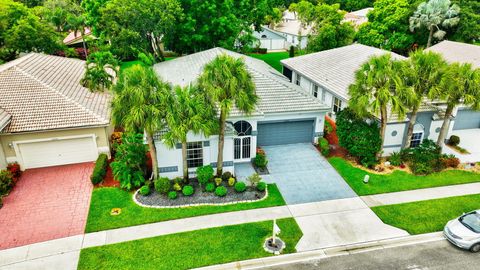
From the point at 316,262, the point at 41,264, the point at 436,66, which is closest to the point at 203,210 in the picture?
the point at 316,262

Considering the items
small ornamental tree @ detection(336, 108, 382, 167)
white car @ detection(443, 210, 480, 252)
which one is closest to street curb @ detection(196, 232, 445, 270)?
white car @ detection(443, 210, 480, 252)

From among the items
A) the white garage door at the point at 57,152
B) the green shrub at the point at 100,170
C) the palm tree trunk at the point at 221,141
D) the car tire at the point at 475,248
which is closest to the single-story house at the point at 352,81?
the car tire at the point at 475,248

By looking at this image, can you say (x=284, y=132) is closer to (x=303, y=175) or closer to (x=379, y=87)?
(x=303, y=175)

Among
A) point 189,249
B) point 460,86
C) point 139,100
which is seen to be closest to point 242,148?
point 139,100

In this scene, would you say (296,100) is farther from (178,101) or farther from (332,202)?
(178,101)

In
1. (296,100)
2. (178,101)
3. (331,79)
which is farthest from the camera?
(331,79)

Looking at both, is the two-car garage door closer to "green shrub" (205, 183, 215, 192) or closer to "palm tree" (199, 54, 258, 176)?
"green shrub" (205, 183, 215, 192)

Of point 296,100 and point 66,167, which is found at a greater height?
point 296,100
